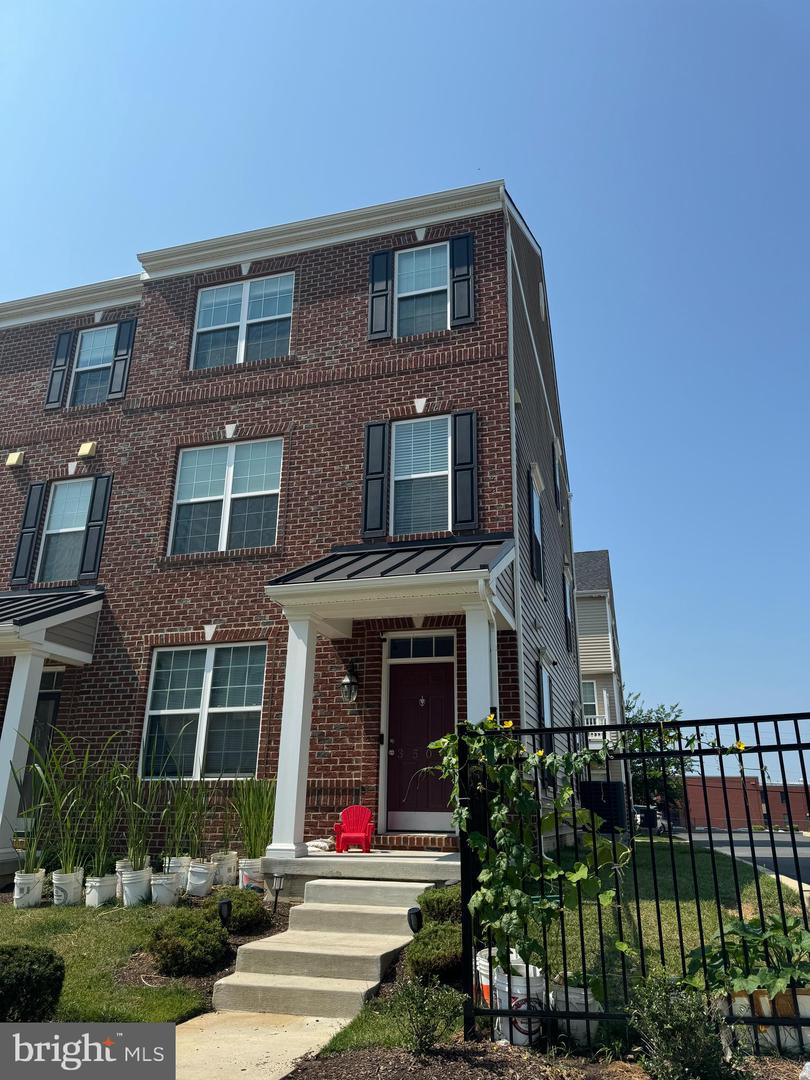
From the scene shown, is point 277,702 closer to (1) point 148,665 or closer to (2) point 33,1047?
(1) point 148,665

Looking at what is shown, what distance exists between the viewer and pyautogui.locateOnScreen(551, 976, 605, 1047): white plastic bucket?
173 inches

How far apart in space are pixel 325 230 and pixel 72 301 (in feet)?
17.1

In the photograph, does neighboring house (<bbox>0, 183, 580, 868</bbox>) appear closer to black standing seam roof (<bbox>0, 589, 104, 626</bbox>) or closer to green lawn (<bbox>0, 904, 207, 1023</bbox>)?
black standing seam roof (<bbox>0, 589, 104, 626</bbox>)

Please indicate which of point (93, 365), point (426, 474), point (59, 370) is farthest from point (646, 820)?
point (59, 370)

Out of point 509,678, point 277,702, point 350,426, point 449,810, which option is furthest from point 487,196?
point 449,810

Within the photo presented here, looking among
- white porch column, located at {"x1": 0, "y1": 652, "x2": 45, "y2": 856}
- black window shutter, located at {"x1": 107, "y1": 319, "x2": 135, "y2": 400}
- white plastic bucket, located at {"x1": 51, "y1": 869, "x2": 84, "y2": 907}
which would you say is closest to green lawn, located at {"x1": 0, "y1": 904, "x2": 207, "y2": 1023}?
white plastic bucket, located at {"x1": 51, "y1": 869, "x2": 84, "y2": 907}

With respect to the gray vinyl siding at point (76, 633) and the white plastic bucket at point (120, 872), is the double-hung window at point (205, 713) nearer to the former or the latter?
the gray vinyl siding at point (76, 633)

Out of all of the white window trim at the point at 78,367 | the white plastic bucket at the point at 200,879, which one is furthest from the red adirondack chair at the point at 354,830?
the white window trim at the point at 78,367

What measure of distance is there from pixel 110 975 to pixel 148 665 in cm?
567

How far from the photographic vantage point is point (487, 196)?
11914 millimetres

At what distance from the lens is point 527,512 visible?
11938mm

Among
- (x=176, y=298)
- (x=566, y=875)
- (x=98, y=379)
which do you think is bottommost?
(x=566, y=875)

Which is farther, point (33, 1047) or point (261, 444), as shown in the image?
point (261, 444)

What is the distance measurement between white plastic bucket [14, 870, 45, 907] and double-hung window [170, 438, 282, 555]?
4961mm
